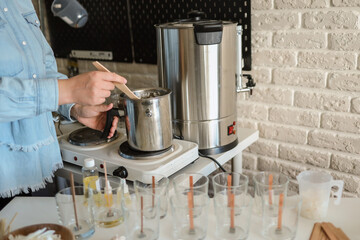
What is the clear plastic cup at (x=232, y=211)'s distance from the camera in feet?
2.94

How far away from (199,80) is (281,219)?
24.2 inches

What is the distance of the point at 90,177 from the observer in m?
1.09

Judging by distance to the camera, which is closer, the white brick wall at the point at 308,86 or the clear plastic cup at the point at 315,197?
the clear plastic cup at the point at 315,197

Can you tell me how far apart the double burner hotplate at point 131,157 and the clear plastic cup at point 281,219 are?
41 cm

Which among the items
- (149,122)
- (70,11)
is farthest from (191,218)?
(70,11)

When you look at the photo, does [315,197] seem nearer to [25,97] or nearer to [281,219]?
[281,219]

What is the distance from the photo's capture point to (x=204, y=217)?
903 mm

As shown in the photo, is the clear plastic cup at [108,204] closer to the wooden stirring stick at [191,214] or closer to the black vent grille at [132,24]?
the wooden stirring stick at [191,214]

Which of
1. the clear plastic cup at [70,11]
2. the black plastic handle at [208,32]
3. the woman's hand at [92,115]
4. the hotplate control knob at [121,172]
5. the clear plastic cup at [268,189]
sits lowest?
the hotplate control knob at [121,172]

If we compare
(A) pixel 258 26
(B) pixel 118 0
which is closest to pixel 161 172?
(A) pixel 258 26

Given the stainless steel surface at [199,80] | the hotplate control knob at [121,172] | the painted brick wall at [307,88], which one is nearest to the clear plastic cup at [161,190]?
the hotplate control knob at [121,172]

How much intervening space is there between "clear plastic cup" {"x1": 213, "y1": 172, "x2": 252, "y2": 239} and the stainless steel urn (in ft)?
1.61

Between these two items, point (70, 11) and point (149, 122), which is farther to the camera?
point (70, 11)

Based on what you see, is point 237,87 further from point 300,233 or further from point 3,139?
point 3,139
